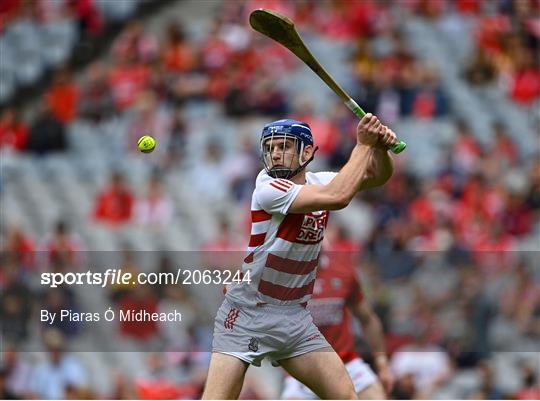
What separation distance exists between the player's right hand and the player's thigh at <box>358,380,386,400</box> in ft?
6.33

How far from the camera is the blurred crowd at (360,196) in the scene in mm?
11531

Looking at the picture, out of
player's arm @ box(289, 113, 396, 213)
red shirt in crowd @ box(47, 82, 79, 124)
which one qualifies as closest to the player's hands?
player's arm @ box(289, 113, 396, 213)

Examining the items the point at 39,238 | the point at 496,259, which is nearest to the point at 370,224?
the point at 496,259

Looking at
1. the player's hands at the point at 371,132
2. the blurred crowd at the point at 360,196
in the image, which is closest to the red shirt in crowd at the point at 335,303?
the player's hands at the point at 371,132

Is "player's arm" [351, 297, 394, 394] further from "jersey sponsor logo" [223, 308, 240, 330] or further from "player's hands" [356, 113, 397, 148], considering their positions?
"player's hands" [356, 113, 397, 148]

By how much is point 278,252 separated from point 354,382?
1.58 meters

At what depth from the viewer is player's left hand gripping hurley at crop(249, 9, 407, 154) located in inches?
259

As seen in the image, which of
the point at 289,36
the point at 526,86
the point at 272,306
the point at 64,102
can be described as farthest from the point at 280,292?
the point at 64,102

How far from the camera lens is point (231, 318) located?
654 cm

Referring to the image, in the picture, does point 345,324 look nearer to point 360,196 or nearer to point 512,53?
point 360,196

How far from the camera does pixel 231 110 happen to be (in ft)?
49.3

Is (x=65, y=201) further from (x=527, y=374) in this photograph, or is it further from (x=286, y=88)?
(x=527, y=374)

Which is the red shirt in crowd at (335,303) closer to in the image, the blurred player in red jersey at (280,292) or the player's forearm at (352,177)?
the blurred player in red jersey at (280,292)

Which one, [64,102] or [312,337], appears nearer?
[312,337]
